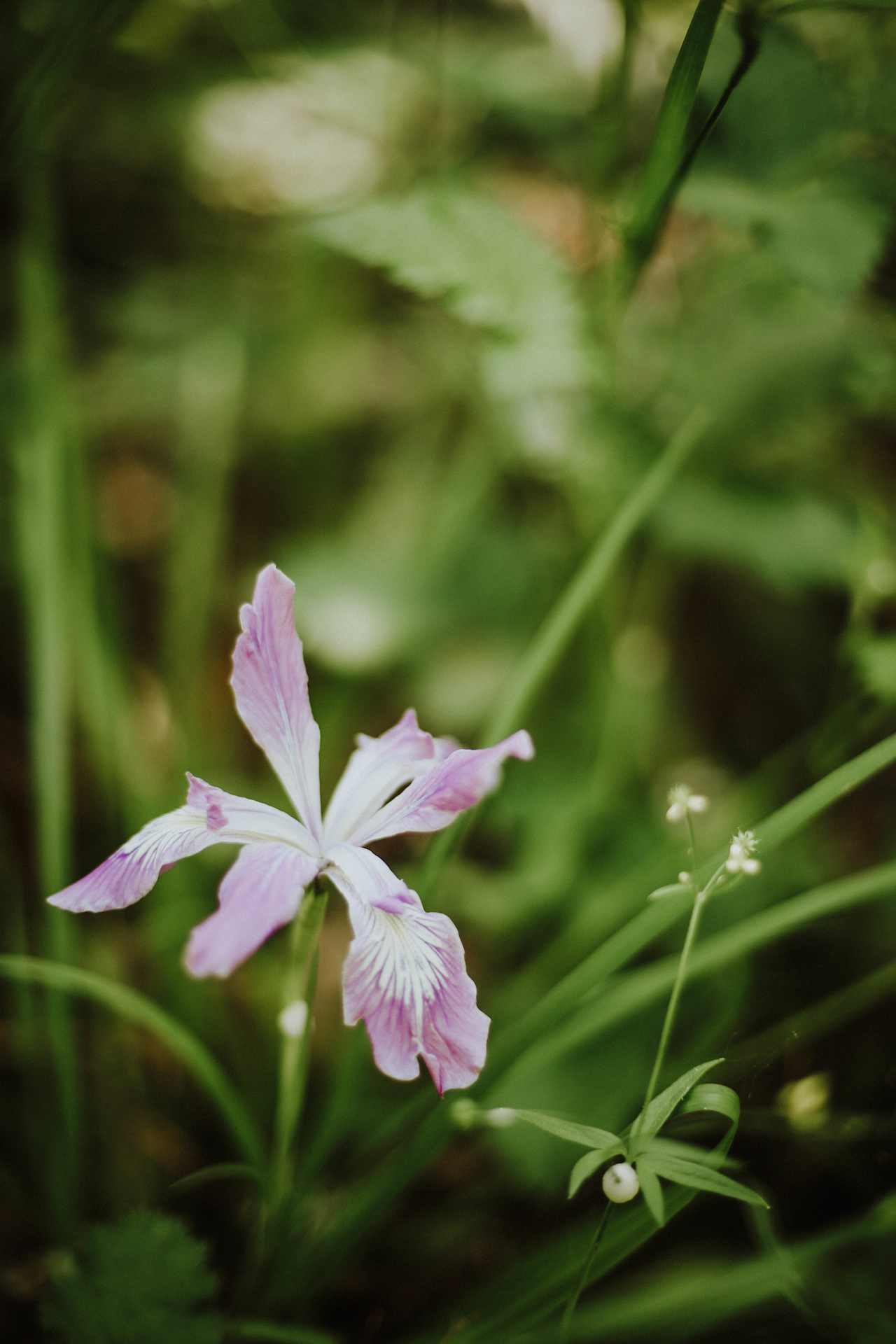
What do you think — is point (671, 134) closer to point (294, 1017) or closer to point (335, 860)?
point (335, 860)

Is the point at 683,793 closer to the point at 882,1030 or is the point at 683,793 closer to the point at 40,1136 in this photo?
the point at 882,1030

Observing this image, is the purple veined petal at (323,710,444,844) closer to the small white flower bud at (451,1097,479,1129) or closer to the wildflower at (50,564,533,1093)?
the wildflower at (50,564,533,1093)

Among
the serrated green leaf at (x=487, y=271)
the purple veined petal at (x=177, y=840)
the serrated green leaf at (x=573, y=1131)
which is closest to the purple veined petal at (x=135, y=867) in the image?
the purple veined petal at (x=177, y=840)

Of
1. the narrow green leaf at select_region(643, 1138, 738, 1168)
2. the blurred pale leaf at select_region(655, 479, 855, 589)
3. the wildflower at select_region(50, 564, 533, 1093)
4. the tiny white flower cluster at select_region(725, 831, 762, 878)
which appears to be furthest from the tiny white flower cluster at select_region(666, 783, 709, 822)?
the blurred pale leaf at select_region(655, 479, 855, 589)

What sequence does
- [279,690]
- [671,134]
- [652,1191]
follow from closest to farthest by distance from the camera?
[652,1191]
[279,690]
[671,134]

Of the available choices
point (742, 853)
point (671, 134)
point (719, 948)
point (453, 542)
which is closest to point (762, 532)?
point (453, 542)

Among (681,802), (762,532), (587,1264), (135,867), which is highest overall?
(762,532)

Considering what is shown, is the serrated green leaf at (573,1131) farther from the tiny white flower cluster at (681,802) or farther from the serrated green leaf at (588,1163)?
the tiny white flower cluster at (681,802)
